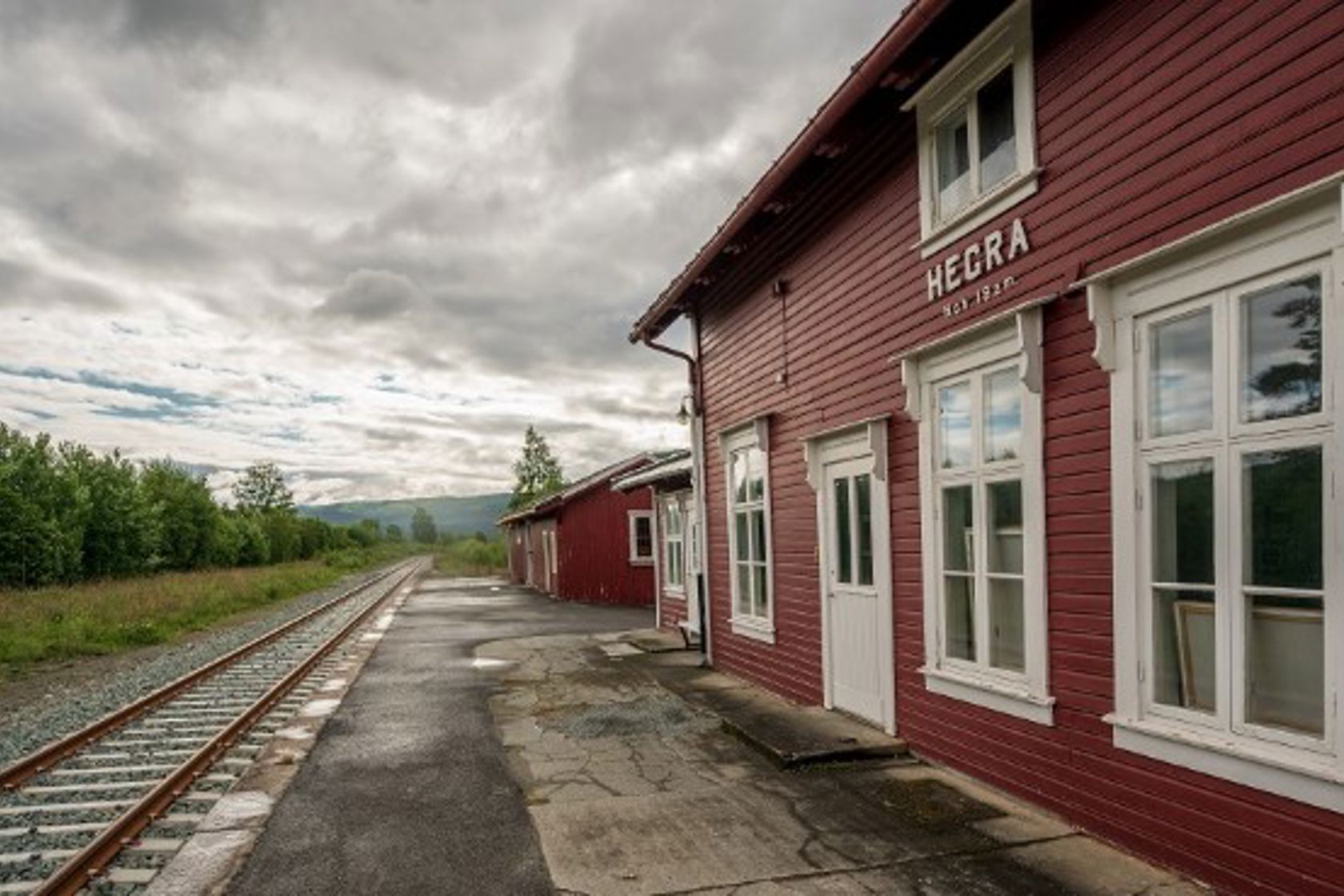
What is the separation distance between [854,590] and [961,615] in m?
1.60

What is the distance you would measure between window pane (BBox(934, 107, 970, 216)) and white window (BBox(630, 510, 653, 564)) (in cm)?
1885

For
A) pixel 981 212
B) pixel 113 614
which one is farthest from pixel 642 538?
pixel 981 212

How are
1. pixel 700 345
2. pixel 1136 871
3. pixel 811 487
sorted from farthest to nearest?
pixel 700 345 < pixel 811 487 < pixel 1136 871

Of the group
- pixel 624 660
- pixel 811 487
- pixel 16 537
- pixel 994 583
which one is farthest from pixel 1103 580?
pixel 16 537

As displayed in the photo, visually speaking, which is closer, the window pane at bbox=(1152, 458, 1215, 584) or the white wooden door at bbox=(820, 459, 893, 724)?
the window pane at bbox=(1152, 458, 1215, 584)

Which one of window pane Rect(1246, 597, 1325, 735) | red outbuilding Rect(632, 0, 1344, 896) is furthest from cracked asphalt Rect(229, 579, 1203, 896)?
window pane Rect(1246, 597, 1325, 735)

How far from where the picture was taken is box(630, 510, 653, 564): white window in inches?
962

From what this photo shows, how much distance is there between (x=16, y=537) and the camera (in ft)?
90.7

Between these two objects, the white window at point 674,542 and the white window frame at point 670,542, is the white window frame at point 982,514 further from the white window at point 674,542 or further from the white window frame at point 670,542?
the white window at point 674,542

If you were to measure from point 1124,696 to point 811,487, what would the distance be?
13.2 ft

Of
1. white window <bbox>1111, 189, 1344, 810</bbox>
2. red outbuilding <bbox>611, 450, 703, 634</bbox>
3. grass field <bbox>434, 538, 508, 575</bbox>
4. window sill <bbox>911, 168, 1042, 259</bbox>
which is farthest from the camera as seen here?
grass field <bbox>434, 538, 508, 575</bbox>

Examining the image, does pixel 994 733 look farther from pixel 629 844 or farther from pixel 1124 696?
pixel 629 844

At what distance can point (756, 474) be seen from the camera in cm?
973

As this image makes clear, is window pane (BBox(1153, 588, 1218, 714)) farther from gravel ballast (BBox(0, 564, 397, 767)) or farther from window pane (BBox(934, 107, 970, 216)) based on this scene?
gravel ballast (BBox(0, 564, 397, 767))
